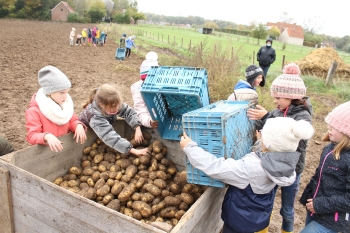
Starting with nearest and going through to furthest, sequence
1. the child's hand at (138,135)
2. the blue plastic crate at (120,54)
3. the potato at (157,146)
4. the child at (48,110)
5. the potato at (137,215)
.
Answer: the potato at (137,215) → the child at (48,110) → the potato at (157,146) → the child's hand at (138,135) → the blue plastic crate at (120,54)

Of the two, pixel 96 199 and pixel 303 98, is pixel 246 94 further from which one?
pixel 96 199

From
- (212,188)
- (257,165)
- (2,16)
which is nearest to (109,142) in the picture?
(212,188)

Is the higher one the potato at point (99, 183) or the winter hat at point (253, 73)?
the winter hat at point (253, 73)

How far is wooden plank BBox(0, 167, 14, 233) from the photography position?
7.88 feet

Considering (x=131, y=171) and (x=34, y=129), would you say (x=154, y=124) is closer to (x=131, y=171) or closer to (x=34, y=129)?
(x=131, y=171)

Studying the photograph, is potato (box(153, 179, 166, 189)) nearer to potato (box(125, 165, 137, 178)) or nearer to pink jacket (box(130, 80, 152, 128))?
potato (box(125, 165, 137, 178))

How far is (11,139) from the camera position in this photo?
5.57m

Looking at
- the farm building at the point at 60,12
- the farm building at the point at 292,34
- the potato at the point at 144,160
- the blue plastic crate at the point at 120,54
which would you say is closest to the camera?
the potato at the point at 144,160

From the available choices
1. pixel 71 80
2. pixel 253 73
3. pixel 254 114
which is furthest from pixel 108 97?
pixel 71 80

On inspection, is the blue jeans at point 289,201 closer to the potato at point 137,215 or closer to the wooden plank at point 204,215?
the wooden plank at point 204,215

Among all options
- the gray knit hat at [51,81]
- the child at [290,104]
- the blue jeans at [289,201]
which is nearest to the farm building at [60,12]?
the gray knit hat at [51,81]

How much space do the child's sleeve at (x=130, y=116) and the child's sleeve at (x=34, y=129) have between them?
1.10 metres

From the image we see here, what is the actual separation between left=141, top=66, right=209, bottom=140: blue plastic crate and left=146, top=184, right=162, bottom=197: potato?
87 cm

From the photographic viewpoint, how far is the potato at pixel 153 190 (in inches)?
118
